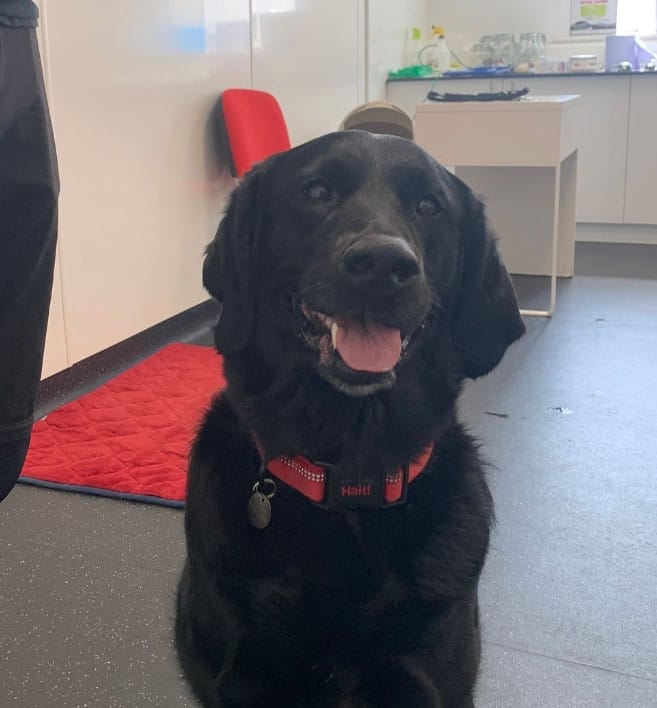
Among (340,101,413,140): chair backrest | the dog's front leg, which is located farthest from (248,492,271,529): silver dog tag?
(340,101,413,140): chair backrest

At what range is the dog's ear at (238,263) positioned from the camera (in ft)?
4.00

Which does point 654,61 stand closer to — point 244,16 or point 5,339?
point 244,16

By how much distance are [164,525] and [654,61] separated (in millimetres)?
4890

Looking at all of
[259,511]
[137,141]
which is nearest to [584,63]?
[137,141]

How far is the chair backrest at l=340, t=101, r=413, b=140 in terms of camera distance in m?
3.31

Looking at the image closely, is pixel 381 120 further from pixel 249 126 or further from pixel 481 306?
pixel 481 306

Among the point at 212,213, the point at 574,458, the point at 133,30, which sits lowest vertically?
the point at 574,458

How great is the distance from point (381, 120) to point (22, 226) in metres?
2.72

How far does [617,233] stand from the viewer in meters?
5.80

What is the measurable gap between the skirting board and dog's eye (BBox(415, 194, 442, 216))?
15.9ft

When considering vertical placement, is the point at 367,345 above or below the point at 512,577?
above

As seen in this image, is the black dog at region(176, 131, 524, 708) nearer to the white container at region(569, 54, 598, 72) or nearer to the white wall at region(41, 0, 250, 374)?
the white wall at region(41, 0, 250, 374)

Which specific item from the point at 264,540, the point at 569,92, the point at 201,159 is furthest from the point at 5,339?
the point at 569,92

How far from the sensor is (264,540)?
113cm
